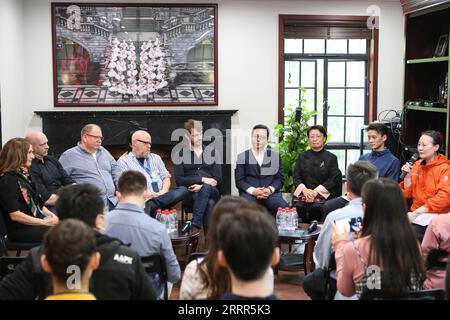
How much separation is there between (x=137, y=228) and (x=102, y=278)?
0.76 metres

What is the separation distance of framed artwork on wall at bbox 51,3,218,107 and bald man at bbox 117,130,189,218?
1.86 metres

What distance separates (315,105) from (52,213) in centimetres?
409

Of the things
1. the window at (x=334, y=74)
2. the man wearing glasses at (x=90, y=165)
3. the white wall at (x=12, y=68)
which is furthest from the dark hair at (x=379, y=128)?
the white wall at (x=12, y=68)

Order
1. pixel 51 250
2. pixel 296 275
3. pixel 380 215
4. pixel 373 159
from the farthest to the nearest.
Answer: pixel 373 159, pixel 296 275, pixel 380 215, pixel 51 250

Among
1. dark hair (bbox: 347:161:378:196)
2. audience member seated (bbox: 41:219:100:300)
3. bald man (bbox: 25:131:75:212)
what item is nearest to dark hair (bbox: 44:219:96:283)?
audience member seated (bbox: 41:219:100:300)

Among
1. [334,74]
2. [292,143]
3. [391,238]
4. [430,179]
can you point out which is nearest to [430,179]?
[430,179]

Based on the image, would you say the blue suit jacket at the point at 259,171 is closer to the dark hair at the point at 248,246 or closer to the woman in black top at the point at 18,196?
the woman in black top at the point at 18,196

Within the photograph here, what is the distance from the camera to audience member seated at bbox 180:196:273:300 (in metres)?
2.25

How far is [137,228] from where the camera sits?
3121 millimetres

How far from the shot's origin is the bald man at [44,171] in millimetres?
5031

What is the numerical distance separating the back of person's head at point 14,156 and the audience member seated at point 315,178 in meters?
2.63

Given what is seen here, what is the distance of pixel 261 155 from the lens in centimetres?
595
